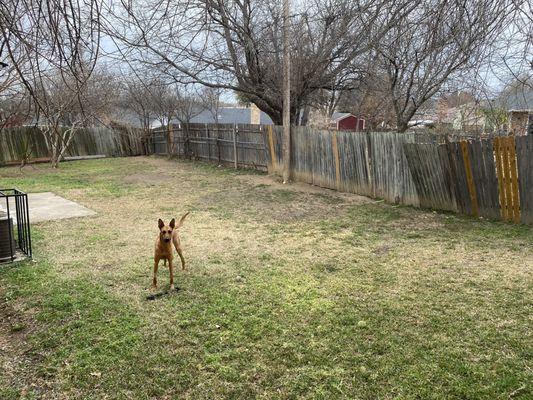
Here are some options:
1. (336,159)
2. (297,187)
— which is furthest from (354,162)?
(297,187)

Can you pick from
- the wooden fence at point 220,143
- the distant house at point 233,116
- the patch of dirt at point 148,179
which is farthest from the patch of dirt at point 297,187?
the distant house at point 233,116

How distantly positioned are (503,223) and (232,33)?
8142mm

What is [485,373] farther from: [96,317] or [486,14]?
[96,317]

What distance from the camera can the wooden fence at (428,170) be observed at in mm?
6699

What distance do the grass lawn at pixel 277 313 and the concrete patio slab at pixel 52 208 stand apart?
682 millimetres

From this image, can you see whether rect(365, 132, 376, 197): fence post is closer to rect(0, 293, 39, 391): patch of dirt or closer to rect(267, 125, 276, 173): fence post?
rect(267, 125, 276, 173): fence post

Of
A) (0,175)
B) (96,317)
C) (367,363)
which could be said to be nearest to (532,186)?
(367,363)

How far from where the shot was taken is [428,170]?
8.02 m

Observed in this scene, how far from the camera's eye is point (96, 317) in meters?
3.71

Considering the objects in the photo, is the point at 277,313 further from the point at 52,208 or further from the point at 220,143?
the point at 220,143

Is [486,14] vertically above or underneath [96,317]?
above

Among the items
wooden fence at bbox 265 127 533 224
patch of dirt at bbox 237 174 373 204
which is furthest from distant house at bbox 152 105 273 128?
wooden fence at bbox 265 127 533 224

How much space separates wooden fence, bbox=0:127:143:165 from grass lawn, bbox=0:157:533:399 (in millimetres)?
12864

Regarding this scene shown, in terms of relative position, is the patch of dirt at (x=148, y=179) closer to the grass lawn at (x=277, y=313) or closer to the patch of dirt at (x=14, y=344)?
the grass lawn at (x=277, y=313)
